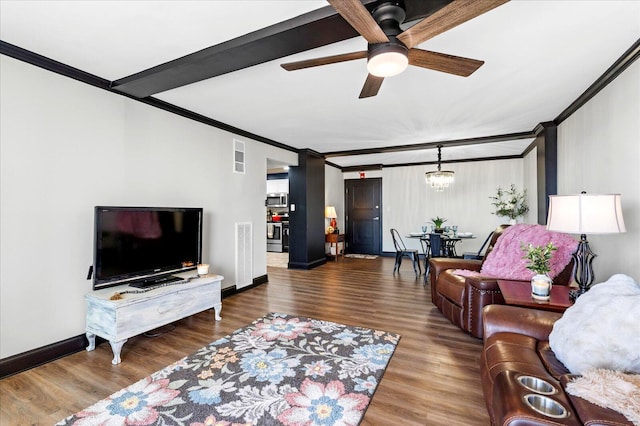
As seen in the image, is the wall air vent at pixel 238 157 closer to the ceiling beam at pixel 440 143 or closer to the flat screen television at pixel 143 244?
the flat screen television at pixel 143 244

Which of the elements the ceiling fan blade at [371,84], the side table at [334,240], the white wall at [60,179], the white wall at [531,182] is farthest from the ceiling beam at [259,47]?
the side table at [334,240]

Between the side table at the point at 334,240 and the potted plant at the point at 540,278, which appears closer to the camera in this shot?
the potted plant at the point at 540,278

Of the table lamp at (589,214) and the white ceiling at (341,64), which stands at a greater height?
the white ceiling at (341,64)

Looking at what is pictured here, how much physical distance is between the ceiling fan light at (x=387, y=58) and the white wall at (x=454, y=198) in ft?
20.1

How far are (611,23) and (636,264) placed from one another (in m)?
1.79

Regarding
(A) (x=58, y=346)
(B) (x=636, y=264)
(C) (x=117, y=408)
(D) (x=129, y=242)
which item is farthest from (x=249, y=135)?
(B) (x=636, y=264)

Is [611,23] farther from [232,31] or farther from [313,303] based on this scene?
[313,303]

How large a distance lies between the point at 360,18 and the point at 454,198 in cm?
662

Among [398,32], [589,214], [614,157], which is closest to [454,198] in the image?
[614,157]

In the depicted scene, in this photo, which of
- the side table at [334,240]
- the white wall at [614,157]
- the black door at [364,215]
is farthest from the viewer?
the black door at [364,215]

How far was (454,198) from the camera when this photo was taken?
7.33 meters

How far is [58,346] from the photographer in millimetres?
2514

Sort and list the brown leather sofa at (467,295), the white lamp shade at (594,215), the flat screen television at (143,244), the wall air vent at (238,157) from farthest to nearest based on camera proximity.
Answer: the wall air vent at (238,157), the brown leather sofa at (467,295), the flat screen television at (143,244), the white lamp shade at (594,215)

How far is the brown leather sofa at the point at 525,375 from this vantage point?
3.29 feet
